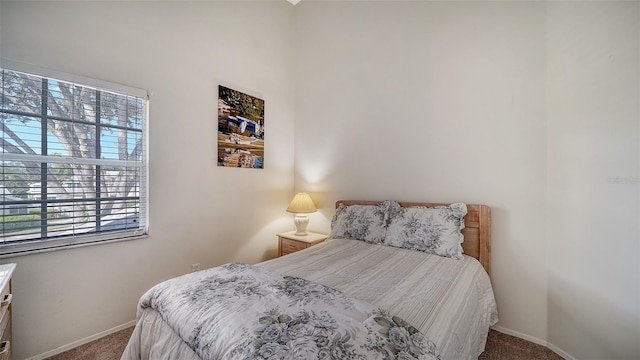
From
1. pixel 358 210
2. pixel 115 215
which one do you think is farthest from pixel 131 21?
pixel 358 210

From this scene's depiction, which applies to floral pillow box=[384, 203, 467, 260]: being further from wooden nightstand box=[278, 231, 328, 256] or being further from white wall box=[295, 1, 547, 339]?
wooden nightstand box=[278, 231, 328, 256]

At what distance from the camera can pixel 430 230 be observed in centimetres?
201

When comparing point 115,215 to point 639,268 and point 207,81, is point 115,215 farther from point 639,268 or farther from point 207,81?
point 639,268

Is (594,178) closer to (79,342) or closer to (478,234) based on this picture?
(478,234)

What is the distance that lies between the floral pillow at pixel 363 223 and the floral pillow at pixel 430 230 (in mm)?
98

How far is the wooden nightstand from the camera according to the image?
2.67m

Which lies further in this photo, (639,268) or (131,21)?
(131,21)

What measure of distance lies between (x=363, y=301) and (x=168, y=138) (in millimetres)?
2121

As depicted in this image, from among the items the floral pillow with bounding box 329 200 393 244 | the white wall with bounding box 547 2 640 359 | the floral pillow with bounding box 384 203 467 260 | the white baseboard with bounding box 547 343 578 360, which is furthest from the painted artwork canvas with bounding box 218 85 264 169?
the white baseboard with bounding box 547 343 578 360

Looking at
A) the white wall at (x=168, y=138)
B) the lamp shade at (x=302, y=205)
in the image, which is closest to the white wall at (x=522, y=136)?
the lamp shade at (x=302, y=205)

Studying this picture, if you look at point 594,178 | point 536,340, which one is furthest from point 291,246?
point 594,178

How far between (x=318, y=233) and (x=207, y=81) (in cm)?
210

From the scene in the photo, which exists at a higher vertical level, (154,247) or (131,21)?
(131,21)

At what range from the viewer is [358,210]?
8.23ft
